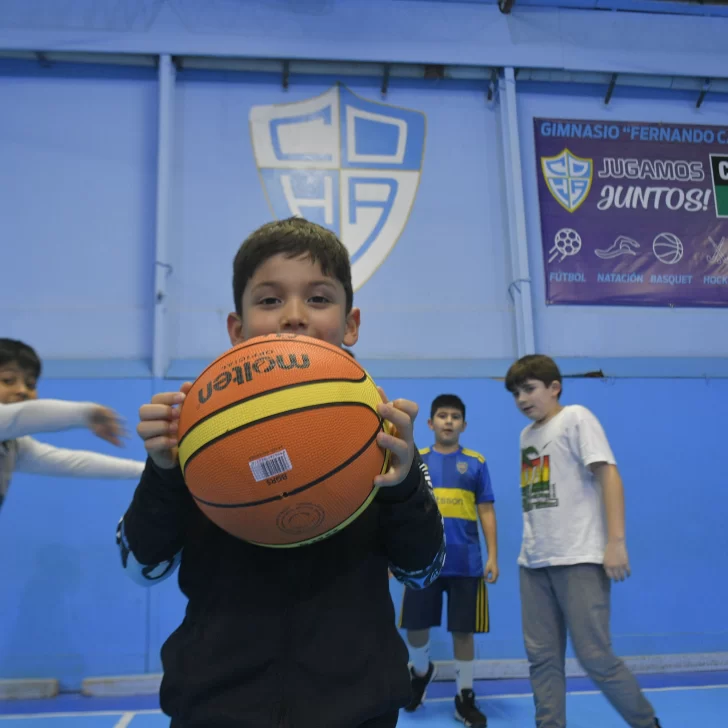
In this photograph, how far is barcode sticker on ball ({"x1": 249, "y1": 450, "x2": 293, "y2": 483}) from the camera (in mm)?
1057

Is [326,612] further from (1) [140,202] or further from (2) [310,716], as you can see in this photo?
(1) [140,202]

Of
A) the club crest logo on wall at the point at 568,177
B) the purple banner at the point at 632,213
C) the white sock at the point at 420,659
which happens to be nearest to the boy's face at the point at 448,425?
the white sock at the point at 420,659

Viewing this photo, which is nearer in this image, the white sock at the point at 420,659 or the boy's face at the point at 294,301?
the boy's face at the point at 294,301

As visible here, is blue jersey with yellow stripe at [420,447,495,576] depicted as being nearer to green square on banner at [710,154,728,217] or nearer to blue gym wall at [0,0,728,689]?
blue gym wall at [0,0,728,689]

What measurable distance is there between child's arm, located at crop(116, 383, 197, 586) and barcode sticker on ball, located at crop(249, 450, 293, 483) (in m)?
0.20

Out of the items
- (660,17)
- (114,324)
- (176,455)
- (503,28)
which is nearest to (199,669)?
(176,455)

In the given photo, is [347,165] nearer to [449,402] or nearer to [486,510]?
[449,402]

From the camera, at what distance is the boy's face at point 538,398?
122 inches

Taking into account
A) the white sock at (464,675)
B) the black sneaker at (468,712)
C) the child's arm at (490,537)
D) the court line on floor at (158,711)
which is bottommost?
the court line on floor at (158,711)

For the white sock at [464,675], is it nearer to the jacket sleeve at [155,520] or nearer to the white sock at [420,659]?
the white sock at [420,659]

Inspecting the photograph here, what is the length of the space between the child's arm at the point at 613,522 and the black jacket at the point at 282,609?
162cm

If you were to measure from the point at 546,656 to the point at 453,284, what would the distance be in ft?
9.76

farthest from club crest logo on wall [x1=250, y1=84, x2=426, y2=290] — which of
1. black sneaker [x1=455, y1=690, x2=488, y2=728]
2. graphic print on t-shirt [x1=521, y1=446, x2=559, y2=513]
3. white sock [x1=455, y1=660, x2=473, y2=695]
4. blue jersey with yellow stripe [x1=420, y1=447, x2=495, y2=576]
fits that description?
black sneaker [x1=455, y1=690, x2=488, y2=728]

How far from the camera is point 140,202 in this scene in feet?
16.0
